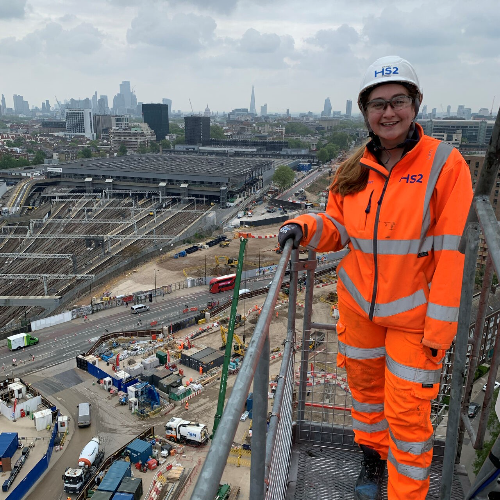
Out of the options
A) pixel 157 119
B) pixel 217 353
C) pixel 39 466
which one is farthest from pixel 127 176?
pixel 157 119

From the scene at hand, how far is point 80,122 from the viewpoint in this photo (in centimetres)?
10812

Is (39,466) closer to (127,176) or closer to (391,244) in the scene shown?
(391,244)

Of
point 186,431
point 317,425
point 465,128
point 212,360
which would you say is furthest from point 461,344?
point 465,128

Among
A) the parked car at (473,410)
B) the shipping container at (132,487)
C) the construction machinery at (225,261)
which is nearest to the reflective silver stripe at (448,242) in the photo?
the shipping container at (132,487)

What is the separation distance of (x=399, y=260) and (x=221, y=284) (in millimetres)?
19358

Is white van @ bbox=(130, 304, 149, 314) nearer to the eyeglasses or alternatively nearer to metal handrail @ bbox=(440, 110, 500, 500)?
metal handrail @ bbox=(440, 110, 500, 500)

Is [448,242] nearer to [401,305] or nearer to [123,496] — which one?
[401,305]

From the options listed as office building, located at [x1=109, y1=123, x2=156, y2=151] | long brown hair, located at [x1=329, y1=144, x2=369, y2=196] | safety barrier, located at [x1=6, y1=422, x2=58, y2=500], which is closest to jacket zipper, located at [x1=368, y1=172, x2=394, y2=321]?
long brown hair, located at [x1=329, y1=144, x2=369, y2=196]

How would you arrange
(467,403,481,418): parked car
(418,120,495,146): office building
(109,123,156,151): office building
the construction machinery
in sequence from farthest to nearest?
1. (109,123,156,151): office building
2. (418,120,495,146): office building
3. the construction machinery
4. (467,403,481,418): parked car

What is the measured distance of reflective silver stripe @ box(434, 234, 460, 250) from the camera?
1.81 m

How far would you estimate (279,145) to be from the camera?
77812 mm

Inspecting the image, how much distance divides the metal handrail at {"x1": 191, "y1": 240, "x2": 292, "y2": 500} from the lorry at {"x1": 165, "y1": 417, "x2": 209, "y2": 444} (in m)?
9.78

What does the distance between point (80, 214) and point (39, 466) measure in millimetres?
28058

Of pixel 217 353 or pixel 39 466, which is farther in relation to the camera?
pixel 217 353
